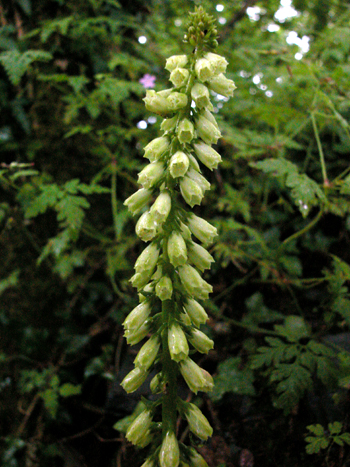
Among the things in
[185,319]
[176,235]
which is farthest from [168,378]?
[176,235]

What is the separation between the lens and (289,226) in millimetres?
3379

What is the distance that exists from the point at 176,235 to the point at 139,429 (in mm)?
850

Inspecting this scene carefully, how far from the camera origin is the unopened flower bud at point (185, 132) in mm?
1374

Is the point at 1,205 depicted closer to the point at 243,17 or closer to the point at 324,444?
the point at 324,444

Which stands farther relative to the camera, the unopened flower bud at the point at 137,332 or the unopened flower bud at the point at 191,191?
the unopened flower bud at the point at 137,332

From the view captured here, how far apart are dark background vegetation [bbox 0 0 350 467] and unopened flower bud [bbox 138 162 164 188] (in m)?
1.02

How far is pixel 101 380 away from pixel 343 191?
239 cm

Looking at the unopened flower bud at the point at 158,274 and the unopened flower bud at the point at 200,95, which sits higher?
the unopened flower bud at the point at 200,95

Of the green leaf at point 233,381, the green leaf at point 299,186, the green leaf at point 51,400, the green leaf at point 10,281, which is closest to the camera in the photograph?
the green leaf at point 299,186

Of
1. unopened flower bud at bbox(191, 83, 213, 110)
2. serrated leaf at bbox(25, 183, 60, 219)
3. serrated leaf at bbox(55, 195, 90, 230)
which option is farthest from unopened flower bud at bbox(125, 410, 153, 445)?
serrated leaf at bbox(25, 183, 60, 219)

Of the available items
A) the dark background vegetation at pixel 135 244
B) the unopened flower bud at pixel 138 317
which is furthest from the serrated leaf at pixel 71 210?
the unopened flower bud at pixel 138 317

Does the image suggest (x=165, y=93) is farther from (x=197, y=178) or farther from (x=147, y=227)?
(x=147, y=227)

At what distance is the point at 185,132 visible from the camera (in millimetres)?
→ 1375

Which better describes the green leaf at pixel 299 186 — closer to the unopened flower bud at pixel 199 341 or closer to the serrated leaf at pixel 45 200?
the unopened flower bud at pixel 199 341
